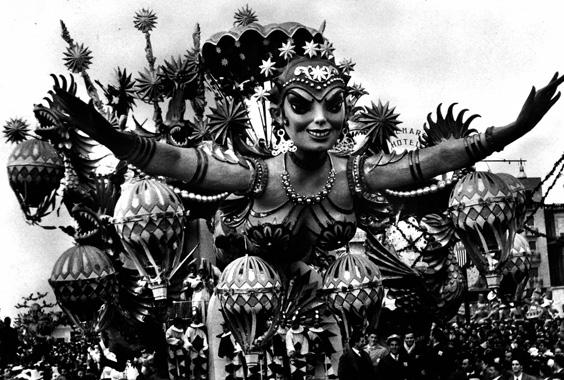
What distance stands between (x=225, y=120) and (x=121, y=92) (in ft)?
6.30

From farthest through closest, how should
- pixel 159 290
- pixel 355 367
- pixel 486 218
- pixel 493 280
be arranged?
pixel 159 290 < pixel 493 280 < pixel 486 218 < pixel 355 367

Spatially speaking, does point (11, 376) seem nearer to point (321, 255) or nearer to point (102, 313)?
point (102, 313)

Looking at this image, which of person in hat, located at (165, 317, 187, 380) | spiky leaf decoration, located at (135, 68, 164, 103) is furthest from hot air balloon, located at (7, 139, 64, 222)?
person in hat, located at (165, 317, 187, 380)

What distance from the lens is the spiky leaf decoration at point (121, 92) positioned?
9.67 meters

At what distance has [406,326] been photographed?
28.7ft

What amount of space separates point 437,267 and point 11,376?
12.5 feet

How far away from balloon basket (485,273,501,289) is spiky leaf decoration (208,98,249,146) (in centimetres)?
217

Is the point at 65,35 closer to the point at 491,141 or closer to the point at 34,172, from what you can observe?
the point at 34,172

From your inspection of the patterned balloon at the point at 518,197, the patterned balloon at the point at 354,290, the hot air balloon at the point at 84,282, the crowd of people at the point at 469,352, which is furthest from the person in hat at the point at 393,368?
the hot air balloon at the point at 84,282

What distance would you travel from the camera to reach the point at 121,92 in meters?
9.70

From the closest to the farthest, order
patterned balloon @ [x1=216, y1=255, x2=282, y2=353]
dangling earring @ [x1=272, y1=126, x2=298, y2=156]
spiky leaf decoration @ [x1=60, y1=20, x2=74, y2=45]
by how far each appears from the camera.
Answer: patterned balloon @ [x1=216, y1=255, x2=282, y2=353]
dangling earring @ [x1=272, y1=126, x2=298, y2=156]
spiky leaf decoration @ [x1=60, y1=20, x2=74, y2=45]

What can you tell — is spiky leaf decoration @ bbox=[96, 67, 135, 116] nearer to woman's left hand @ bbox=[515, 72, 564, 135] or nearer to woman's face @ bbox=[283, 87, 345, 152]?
woman's face @ bbox=[283, 87, 345, 152]

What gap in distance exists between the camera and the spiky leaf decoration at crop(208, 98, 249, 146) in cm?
811

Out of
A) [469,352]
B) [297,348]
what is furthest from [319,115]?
[469,352]
